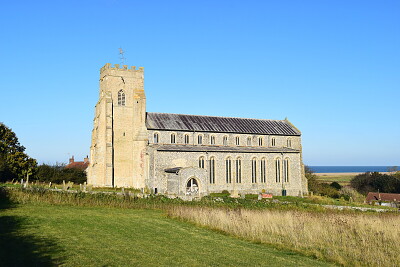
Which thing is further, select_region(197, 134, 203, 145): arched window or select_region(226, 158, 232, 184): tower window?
select_region(197, 134, 203, 145): arched window

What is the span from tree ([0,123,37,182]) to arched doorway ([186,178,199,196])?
21111 millimetres

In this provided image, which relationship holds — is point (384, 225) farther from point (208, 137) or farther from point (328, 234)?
point (208, 137)

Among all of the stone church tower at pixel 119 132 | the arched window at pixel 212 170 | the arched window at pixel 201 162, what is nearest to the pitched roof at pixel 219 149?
the arched window at pixel 201 162

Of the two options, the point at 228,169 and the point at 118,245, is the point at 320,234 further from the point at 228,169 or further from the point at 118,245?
the point at 228,169

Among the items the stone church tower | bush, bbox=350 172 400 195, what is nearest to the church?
the stone church tower

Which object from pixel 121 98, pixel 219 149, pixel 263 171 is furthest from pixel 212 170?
pixel 121 98

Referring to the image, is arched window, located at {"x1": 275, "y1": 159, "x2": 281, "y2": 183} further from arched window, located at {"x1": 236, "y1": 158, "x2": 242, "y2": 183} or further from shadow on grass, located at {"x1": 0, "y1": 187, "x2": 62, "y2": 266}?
shadow on grass, located at {"x1": 0, "y1": 187, "x2": 62, "y2": 266}

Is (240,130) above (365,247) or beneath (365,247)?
above

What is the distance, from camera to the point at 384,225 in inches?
723

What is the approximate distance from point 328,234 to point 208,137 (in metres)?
35.1

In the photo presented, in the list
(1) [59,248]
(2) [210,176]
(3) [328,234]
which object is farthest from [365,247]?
(2) [210,176]

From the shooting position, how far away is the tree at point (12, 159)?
49.3 meters

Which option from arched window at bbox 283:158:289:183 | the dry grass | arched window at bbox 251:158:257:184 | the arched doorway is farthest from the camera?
arched window at bbox 283:158:289:183

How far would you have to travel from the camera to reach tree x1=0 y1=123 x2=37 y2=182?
4928cm
